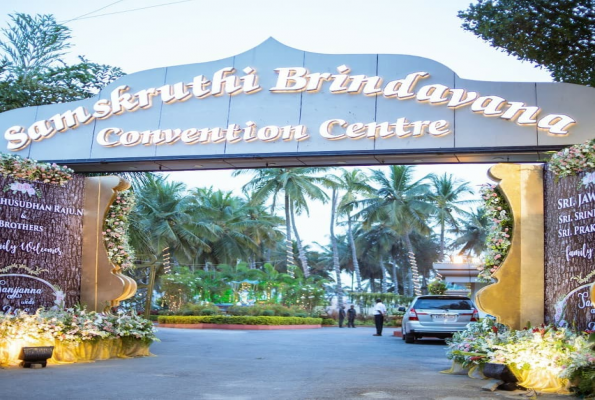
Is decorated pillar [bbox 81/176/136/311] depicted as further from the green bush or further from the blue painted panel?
the green bush

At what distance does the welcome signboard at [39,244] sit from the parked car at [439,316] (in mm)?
11043

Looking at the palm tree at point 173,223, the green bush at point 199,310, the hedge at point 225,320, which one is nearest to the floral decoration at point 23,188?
the hedge at point 225,320

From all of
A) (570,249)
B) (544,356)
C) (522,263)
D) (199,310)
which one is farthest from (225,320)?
(544,356)

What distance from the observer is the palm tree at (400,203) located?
5453cm

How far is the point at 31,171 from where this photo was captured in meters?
13.6

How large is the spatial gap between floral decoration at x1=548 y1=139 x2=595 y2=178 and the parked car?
1069 cm

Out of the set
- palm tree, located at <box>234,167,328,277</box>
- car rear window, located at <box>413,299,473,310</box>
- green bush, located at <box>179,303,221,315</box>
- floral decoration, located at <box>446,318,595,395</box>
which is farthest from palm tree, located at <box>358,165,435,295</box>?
floral decoration, located at <box>446,318,595,395</box>

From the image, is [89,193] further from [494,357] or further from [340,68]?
[494,357]

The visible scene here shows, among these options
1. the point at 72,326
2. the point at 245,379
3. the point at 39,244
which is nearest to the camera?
the point at 245,379

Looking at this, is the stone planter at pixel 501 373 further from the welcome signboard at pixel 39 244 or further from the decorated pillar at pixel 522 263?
the welcome signboard at pixel 39 244

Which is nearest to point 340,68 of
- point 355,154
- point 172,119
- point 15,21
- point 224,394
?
point 355,154

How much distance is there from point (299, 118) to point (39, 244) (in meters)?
5.70

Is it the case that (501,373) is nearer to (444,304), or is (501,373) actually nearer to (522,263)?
(522,263)

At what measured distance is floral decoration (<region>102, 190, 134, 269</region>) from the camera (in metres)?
15.1
